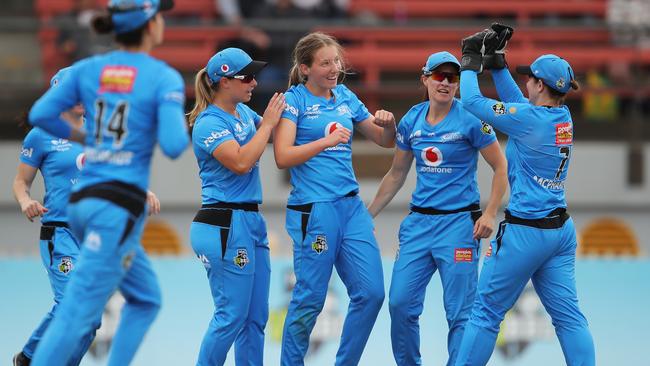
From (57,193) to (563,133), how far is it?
2971 millimetres

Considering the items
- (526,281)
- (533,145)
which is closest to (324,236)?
(526,281)

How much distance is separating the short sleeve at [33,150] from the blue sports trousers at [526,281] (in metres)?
2.71

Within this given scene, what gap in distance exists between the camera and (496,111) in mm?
6281

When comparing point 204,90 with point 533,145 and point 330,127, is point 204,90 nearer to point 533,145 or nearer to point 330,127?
point 330,127

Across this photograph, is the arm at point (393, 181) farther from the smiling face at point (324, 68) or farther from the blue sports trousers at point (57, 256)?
the blue sports trousers at point (57, 256)

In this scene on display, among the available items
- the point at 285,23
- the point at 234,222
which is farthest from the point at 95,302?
the point at 285,23

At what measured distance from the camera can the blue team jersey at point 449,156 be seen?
661 centimetres

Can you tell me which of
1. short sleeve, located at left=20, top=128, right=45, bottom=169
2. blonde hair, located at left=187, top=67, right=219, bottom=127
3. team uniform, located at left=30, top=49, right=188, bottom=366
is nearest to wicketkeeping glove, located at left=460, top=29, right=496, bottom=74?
blonde hair, located at left=187, top=67, right=219, bottom=127

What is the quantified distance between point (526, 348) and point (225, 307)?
3.11 metres

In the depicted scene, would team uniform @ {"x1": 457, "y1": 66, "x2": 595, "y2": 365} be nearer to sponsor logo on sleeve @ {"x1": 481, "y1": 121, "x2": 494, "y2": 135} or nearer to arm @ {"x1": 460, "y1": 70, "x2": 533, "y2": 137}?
arm @ {"x1": 460, "y1": 70, "x2": 533, "y2": 137}

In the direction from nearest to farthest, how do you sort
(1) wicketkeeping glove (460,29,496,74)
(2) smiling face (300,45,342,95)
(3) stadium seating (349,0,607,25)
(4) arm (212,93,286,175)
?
(4) arm (212,93,286,175) → (1) wicketkeeping glove (460,29,496,74) → (2) smiling face (300,45,342,95) → (3) stadium seating (349,0,607,25)

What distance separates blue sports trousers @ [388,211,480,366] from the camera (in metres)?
6.60

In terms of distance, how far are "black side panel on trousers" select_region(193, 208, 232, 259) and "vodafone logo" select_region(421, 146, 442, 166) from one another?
3.96ft

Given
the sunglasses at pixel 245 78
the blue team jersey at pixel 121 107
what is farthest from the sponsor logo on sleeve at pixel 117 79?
the sunglasses at pixel 245 78
